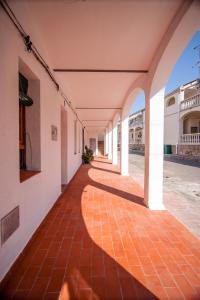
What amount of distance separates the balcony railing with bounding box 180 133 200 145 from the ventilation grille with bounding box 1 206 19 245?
583 inches

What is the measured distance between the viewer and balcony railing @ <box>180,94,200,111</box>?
1461cm

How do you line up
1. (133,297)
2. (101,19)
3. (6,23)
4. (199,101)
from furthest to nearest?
(199,101) < (101,19) < (6,23) < (133,297)

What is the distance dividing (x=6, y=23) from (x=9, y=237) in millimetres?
2274

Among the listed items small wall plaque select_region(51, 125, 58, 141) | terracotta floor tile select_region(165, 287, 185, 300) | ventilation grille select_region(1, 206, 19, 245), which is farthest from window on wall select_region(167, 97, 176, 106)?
ventilation grille select_region(1, 206, 19, 245)

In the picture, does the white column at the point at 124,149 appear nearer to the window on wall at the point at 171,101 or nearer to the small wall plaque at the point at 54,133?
the small wall plaque at the point at 54,133

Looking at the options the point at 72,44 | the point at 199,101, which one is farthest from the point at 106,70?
the point at 199,101

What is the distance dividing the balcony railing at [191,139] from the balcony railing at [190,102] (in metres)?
2.73

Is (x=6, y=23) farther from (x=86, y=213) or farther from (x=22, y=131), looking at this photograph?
(x=86, y=213)

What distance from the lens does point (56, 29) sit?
97.0 inches

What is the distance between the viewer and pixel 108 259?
2.01 meters

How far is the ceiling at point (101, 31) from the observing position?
2.08m

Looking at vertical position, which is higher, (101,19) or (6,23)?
(101,19)

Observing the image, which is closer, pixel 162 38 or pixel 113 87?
pixel 162 38

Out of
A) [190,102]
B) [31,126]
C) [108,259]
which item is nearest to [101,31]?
[31,126]
